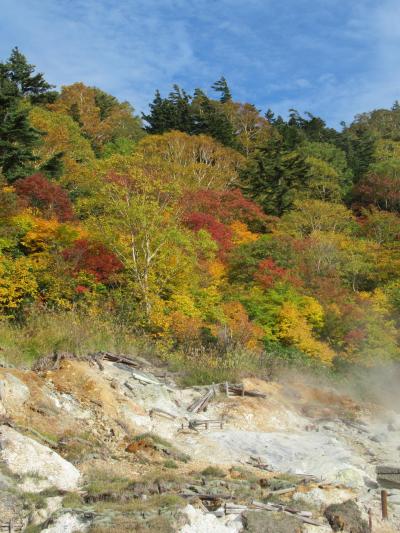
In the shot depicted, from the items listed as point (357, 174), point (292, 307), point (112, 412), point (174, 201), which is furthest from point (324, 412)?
point (357, 174)

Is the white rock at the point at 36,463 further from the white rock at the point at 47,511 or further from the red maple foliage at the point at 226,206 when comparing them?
the red maple foliage at the point at 226,206

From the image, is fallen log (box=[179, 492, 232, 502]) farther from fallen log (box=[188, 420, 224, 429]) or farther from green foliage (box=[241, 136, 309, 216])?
green foliage (box=[241, 136, 309, 216])

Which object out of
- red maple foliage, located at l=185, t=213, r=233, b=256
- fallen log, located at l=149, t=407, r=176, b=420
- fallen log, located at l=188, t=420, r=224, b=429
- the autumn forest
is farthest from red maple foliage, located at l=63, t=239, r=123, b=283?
fallen log, located at l=188, t=420, r=224, b=429

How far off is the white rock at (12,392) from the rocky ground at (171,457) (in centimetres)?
3

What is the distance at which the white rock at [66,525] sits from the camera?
7.32m

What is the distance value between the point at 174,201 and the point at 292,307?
280 inches

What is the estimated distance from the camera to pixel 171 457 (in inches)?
456

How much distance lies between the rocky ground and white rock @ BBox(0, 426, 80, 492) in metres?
0.02

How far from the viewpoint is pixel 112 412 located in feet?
42.0

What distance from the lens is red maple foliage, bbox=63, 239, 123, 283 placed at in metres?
21.6

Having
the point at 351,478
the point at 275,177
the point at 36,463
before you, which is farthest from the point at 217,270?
the point at 275,177

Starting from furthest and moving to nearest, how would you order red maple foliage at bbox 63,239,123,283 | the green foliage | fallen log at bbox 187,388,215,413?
the green foliage < red maple foliage at bbox 63,239,123,283 < fallen log at bbox 187,388,215,413

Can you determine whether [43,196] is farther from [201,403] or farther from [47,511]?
[47,511]

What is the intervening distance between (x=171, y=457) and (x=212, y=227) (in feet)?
69.4
